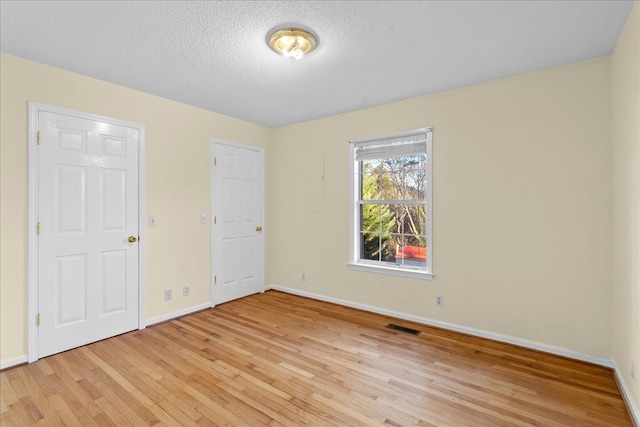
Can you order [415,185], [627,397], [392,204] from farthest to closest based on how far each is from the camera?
[392,204] → [415,185] → [627,397]

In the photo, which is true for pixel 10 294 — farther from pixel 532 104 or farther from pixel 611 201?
pixel 611 201

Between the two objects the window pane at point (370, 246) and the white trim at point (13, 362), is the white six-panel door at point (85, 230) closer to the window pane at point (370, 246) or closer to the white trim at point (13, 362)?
the white trim at point (13, 362)

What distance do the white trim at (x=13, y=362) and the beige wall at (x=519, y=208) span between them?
10.7 feet

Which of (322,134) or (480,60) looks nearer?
(480,60)

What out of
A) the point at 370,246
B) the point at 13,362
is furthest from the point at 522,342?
the point at 13,362

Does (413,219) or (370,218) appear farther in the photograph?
(370,218)

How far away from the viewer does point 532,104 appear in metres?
2.77

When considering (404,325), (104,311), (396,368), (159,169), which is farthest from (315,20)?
(104,311)

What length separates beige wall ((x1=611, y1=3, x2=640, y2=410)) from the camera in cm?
185

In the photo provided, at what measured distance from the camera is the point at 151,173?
3.38 metres

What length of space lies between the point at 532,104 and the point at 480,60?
2.21 feet

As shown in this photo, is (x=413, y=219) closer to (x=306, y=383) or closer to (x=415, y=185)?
(x=415, y=185)

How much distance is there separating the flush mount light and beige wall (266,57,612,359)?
5.31 feet

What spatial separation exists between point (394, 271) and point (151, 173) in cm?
296
